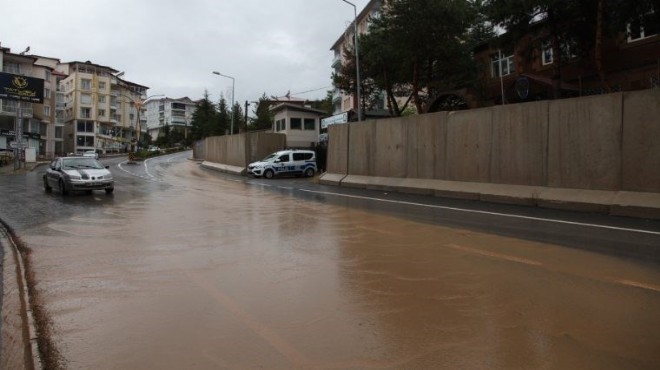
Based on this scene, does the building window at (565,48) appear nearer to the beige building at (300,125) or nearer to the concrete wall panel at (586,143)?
the concrete wall panel at (586,143)

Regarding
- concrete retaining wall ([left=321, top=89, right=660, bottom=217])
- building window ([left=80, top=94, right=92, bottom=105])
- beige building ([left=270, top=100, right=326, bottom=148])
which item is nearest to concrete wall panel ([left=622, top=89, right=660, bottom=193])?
concrete retaining wall ([left=321, top=89, right=660, bottom=217])

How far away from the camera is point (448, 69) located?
30125mm

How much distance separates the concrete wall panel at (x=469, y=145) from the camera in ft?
53.3

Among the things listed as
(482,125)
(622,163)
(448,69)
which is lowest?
(622,163)

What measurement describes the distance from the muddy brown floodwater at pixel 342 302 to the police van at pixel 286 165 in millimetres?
23686

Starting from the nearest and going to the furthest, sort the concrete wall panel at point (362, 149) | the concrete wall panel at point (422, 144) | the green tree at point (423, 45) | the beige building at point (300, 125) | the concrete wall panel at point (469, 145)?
the concrete wall panel at point (469, 145) → the concrete wall panel at point (422, 144) → the concrete wall panel at point (362, 149) → the green tree at point (423, 45) → the beige building at point (300, 125)

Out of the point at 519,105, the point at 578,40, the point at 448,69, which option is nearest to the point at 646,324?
the point at 519,105

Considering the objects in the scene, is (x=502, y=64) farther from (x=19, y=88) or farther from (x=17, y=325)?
(x=19, y=88)

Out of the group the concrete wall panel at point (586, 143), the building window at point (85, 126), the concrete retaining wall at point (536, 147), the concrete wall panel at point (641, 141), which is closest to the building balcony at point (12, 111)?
the building window at point (85, 126)

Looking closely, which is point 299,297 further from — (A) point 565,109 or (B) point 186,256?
(A) point 565,109

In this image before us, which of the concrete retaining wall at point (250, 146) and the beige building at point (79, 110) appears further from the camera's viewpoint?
the beige building at point (79, 110)

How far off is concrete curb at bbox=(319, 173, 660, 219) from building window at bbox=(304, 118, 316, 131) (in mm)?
34575

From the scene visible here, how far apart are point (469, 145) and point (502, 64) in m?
19.7

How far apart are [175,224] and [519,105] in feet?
34.4
